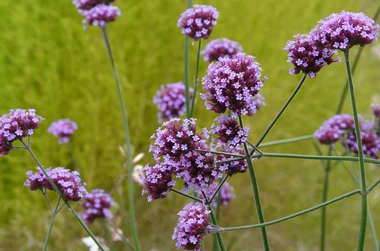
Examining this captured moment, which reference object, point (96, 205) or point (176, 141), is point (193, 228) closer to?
point (176, 141)

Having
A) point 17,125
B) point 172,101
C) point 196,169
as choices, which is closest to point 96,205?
point 172,101

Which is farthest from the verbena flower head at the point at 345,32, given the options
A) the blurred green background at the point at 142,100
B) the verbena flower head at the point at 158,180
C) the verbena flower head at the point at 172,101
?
the blurred green background at the point at 142,100

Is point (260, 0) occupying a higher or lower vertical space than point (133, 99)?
higher

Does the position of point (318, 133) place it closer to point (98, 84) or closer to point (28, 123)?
point (28, 123)

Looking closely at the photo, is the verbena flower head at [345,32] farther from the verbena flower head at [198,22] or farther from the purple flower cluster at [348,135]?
the purple flower cluster at [348,135]

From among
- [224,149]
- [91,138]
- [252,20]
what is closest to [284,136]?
[252,20]

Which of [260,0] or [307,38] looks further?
[260,0]
